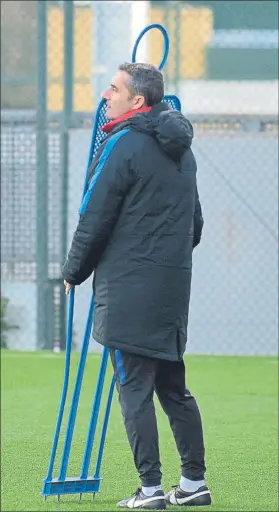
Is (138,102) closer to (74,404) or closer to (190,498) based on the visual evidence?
(74,404)

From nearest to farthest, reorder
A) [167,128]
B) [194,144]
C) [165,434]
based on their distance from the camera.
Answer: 1. [167,128]
2. [165,434]
3. [194,144]

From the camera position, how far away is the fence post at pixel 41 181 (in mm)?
10406

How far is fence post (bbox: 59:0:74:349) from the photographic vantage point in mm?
10398

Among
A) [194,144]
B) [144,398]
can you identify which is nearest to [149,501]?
[144,398]

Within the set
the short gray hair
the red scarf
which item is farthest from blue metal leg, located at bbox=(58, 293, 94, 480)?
the short gray hair

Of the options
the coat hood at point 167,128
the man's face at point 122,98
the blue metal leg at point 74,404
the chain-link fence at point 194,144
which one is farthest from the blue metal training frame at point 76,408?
the chain-link fence at point 194,144

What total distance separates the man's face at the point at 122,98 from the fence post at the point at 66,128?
5864 millimetres

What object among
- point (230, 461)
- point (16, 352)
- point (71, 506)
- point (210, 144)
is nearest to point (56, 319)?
point (16, 352)

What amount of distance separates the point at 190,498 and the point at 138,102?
4.61 ft

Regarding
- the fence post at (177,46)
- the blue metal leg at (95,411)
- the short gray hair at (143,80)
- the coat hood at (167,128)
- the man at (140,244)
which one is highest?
the fence post at (177,46)

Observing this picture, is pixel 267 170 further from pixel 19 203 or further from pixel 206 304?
pixel 19 203

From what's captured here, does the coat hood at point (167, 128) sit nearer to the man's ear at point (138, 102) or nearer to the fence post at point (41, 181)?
the man's ear at point (138, 102)

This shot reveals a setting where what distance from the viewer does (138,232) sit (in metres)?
4.47

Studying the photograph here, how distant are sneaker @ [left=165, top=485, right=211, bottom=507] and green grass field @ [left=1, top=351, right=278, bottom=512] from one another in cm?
8
